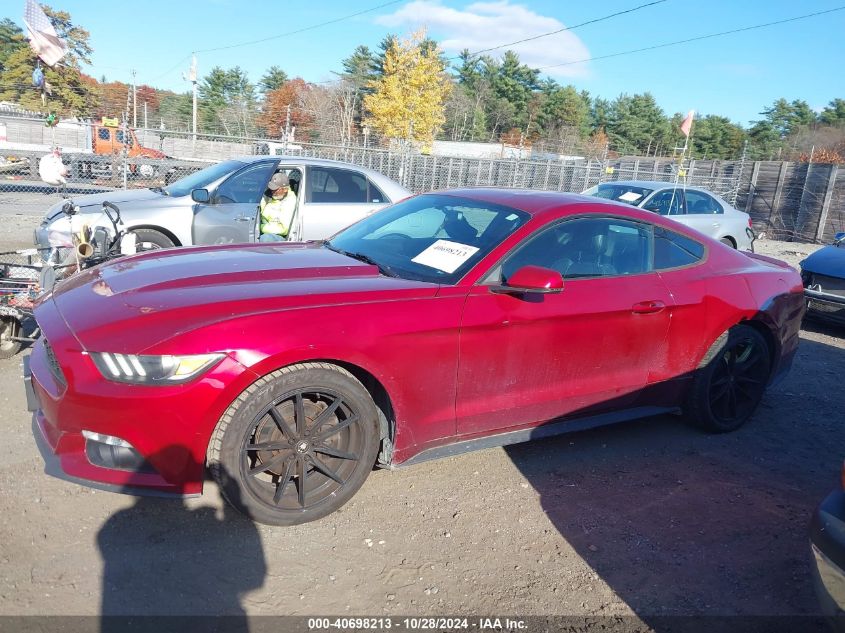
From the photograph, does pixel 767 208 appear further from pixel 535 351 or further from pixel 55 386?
pixel 55 386

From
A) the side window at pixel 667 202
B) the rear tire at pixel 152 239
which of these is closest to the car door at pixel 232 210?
the rear tire at pixel 152 239

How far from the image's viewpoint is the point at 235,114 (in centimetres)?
3947

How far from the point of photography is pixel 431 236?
395 centimetres

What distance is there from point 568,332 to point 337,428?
143cm

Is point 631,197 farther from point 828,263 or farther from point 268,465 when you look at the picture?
point 268,465

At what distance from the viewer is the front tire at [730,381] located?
4398 millimetres

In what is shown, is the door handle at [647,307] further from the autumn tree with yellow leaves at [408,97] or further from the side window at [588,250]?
the autumn tree with yellow leaves at [408,97]

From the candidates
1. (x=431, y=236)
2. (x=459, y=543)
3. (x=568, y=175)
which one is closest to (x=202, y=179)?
(x=431, y=236)

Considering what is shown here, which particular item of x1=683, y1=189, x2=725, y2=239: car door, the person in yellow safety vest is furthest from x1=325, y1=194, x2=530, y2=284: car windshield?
x1=683, y1=189, x2=725, y2=239: car door

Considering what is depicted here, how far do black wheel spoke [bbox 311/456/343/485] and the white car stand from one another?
906 centimetres

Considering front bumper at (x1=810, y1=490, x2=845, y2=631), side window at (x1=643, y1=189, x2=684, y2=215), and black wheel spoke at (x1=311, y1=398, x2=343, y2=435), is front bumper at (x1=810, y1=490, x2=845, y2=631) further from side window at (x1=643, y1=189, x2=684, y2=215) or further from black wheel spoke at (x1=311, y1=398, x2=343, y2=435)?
side window at (x1=643, y1=189, x2=684, y2=215)

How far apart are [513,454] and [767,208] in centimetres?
2360

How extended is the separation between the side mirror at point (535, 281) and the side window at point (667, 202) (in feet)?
28.2

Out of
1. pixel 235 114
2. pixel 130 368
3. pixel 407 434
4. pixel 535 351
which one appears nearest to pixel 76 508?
pixel 130 368
